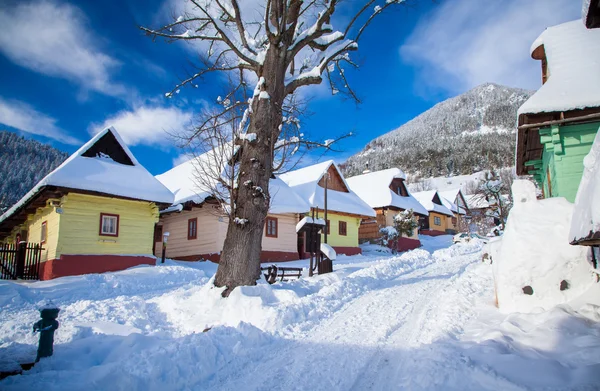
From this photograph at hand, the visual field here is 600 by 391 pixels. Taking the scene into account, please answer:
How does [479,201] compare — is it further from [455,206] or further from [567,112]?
[567,112]

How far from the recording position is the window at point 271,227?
20.6 meters

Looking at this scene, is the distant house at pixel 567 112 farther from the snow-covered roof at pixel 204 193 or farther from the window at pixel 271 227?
the window at pixel 271 227

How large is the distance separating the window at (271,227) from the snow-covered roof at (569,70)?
1418 cm

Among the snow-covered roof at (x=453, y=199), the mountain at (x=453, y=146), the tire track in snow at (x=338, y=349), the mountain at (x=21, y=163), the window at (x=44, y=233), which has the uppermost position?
the mountain at (x=453, y=146)

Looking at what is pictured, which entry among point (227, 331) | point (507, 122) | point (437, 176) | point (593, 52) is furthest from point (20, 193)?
point (507, 122)

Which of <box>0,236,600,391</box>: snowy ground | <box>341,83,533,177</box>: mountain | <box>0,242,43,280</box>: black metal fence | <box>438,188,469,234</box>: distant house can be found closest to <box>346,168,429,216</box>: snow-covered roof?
<box>438,188,469,234</box>: distant house

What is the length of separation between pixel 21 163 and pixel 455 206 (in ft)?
245

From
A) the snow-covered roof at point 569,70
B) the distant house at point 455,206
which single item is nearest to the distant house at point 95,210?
the snow-covered roof at point 569,70

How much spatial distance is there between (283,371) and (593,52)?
13.0 m

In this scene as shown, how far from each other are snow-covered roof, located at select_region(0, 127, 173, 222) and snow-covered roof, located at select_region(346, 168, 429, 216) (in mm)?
21832

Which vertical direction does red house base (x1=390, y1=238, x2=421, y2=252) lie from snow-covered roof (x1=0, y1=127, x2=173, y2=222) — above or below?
below

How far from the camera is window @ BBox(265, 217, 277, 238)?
20.6 meters

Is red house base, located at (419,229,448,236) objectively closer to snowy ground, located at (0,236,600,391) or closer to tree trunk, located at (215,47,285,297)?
snowy ground, located at (0,236,600,391)

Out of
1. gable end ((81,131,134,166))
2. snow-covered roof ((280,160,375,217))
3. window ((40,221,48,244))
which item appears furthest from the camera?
snow-covered roof ((280,160,375,217))
